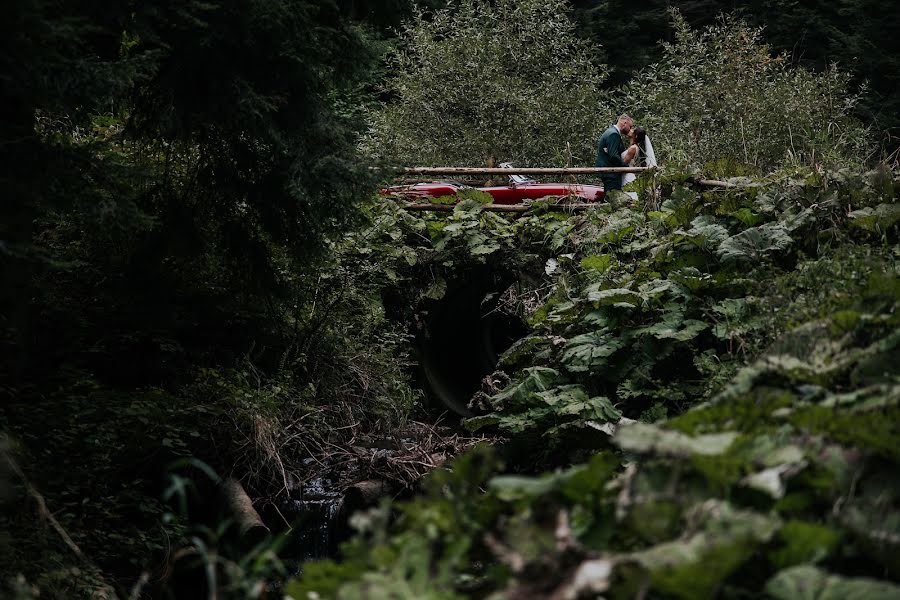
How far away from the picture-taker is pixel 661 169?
31.2ft

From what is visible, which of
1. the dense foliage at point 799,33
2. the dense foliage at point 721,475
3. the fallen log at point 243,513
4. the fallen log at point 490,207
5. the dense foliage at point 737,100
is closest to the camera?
the dense foliage at point 721,475

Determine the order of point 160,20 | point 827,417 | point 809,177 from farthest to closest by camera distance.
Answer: point 809,177, point 160,20, point 827,417

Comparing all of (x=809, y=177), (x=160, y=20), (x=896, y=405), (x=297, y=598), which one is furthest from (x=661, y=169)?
(x=297, y=598)

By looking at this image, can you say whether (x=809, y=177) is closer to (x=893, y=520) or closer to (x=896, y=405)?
(x=896, y=405)

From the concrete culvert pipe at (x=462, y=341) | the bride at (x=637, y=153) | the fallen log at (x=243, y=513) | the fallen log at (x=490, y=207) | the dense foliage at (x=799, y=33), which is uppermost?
the dense foliage at (x=799, y=33)

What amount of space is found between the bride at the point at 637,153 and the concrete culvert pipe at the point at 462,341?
246cm

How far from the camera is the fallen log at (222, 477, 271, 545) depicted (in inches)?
255

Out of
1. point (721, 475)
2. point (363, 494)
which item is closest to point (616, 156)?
point (363, 494)

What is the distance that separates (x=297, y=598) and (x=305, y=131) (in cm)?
526

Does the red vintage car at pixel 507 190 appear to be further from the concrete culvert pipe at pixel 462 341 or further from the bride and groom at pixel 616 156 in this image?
the concrete culvert pipe at pixel 462 341

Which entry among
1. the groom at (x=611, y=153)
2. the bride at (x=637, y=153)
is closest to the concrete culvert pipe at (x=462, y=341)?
the groom at (x=611, y=153)

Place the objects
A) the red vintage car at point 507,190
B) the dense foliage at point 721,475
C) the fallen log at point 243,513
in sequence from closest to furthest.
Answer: the dense foliage at point 721,475, the fallen log at point 243,513, the red vintage car at point 507,190

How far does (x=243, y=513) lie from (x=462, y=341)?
6582mm

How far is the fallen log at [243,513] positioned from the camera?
6.48 metres
